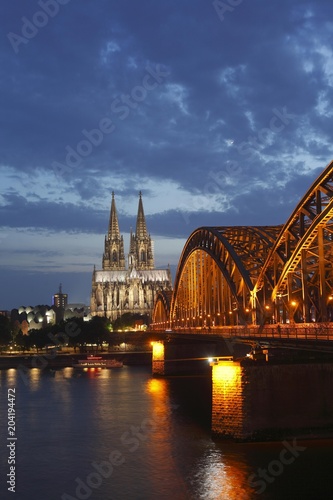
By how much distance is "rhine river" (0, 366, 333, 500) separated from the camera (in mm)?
37156

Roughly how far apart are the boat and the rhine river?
60.1 m

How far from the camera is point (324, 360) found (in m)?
47.0

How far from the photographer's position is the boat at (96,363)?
427 feet

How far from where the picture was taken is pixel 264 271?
64.2 m

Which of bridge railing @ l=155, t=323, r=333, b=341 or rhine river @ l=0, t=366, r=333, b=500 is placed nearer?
rhine river @ l=0, t=366, r=333, b=500

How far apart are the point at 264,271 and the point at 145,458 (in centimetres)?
2432

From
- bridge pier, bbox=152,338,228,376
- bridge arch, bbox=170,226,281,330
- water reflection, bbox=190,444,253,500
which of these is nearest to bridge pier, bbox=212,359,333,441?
water reflection, bbox=190,444,253,500

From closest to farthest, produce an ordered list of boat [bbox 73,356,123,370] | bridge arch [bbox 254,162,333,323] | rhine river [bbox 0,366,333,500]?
rhine river [bbox 0,366,333,500], bridge arch [bbox 254,162,333,323], boat [bbox 73,356,123,370]

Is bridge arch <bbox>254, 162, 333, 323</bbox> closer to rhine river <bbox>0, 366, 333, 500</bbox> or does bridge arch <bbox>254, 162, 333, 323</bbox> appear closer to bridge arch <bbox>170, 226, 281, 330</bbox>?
bridge arch <bbox>170, 226, 281, 330</bbox>

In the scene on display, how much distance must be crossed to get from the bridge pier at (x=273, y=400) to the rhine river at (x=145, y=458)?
3.16 feet

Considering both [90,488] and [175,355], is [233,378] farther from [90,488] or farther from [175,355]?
[175,355]

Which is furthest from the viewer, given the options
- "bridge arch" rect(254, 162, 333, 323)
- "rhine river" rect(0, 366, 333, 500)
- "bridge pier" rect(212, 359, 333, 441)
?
"bridge arch" rect(254, 162, 333, 323)

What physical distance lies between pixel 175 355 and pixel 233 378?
64.4m

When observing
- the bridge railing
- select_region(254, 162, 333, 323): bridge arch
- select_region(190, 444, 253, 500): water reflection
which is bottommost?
select_region(190, 444, 253, 500): water reflection
